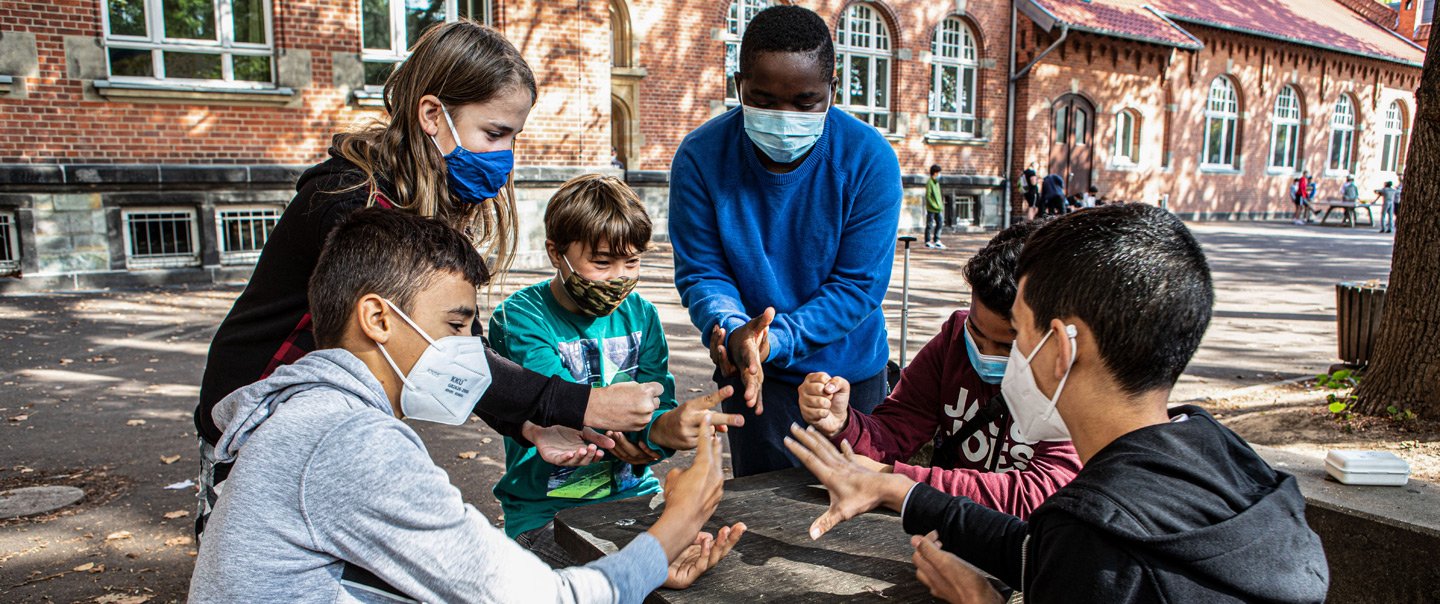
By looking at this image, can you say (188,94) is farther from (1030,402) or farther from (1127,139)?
(1127,139)

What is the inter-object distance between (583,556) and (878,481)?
64 centimetres

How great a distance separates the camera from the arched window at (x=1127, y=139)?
25297 millimetres

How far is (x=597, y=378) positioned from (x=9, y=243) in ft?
35.6

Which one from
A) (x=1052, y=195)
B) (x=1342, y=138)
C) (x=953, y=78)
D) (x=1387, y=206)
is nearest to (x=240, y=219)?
(x=953, y=78)

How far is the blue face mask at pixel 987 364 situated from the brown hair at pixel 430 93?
4.38 feet

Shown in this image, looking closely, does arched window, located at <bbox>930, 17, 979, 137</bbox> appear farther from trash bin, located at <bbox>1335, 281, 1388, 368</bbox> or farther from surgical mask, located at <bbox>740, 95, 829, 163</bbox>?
surgical mask, located at <bbox>740, 95, 829, 163</bbox>

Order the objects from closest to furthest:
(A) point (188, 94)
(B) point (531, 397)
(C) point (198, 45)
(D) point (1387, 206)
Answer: (B) point (531, 397) < (A) point (188, 94) < (C) point (198, 45) < (D) point (1387, 206)

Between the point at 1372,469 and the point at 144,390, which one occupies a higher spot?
the point at 1372,469

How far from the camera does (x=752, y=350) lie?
2361 millimetres

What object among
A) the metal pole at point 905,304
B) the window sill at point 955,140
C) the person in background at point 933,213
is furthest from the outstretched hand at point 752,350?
the window sill at point 955,140

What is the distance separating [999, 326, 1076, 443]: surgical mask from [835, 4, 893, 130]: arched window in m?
18.8

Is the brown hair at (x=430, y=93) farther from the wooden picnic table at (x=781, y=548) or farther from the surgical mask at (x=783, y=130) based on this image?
the wooden picnic table at (x=781, y=548)

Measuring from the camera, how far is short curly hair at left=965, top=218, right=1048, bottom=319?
7.75 ft

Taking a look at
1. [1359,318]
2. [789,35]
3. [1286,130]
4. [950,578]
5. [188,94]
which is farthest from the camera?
[1286,130]
